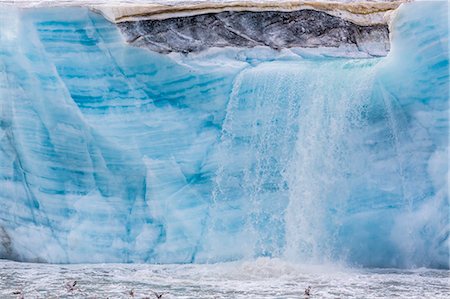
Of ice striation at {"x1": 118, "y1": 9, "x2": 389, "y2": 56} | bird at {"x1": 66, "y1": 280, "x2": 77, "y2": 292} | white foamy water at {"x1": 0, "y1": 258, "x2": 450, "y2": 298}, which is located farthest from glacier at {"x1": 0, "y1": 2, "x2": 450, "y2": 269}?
bird at {"x1": 66, "y1": 280, "x2": 77, "y2": 292}

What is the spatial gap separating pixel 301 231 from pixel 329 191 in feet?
1.43

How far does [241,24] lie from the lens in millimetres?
8906

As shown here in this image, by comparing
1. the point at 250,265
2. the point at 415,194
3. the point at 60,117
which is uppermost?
the point at 60,117

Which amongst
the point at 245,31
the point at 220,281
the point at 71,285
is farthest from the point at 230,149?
the point at 71,285

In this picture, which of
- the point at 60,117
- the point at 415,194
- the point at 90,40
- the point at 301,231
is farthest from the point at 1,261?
A: the point at 415,194

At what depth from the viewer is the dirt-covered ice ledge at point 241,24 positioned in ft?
29.1

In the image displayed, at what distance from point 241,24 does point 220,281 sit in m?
2.37

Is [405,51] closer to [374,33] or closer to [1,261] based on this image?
[374,33]

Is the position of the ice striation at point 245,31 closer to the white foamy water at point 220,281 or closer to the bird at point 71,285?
the white foamy water at point 220,281

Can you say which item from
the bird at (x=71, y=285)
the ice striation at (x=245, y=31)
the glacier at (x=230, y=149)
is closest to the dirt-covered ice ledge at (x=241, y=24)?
the ice striation at (x=245, y=31)

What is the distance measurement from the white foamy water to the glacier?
0.70 feet

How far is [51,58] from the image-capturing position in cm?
898

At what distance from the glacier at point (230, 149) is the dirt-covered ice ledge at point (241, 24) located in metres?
0.10

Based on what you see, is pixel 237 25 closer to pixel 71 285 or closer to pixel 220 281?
pixel 220 281
